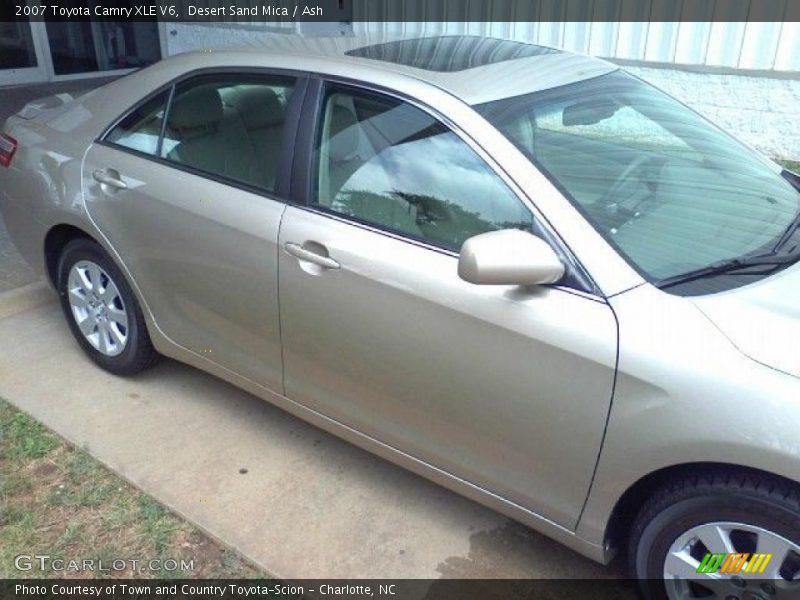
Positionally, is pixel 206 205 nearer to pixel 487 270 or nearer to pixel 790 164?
pixel 487 270

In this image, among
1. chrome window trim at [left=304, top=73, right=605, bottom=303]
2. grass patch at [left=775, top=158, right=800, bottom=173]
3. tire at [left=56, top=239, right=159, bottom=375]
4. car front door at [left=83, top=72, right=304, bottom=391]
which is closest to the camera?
chrome window trim at [left=304, top=73, right=605, bottom=303]

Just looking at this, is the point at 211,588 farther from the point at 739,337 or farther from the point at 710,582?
the point at 739,337

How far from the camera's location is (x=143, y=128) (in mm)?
3156

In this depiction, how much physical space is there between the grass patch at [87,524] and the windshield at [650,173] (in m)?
1.63

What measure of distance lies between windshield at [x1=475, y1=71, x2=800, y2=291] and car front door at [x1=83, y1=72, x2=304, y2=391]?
0.93 metres

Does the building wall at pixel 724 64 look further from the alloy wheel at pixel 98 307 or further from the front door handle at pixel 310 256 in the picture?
the front door handle at pixel 310 256

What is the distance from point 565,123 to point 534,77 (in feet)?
0.71

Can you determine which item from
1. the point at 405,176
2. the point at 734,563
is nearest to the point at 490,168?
the point at 405,176

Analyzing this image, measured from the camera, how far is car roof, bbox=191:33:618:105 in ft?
8.13

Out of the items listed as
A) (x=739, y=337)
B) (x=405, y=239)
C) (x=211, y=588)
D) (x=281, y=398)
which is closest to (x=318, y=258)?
(x=405, y=239)

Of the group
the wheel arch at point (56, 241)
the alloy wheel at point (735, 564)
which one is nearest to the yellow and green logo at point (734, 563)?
the alloy wheel at point (735, 564)

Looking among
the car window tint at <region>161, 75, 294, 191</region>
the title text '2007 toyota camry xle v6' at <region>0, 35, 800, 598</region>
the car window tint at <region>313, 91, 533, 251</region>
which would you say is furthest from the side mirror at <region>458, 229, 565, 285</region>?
the car window tint at <region>161, 75, 294, 191</region>

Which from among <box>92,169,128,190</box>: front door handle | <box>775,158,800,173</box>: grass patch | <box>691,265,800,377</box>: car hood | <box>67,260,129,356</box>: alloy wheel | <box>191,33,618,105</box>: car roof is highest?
<box>191,33,618,105</box>: car roof

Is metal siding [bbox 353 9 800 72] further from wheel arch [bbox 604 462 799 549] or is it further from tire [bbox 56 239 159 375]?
wheel arch [bbox 604 462 799 549]
